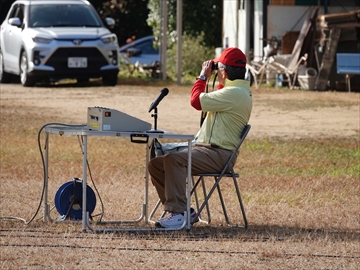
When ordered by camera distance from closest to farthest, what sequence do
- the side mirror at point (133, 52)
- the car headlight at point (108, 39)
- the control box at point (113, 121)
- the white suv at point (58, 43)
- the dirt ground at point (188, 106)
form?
the control box at point (113, 121)
the dirt ground at point (188, 106)
the white suv at point (58, 43)
the car headlight at point (108, 39)
the side mirror at point (133, 52)

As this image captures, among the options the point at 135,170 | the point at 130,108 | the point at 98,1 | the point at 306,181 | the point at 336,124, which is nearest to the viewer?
the point at 306,181

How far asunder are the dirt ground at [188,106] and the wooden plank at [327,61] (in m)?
0.76

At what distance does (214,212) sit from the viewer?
8.23 metres

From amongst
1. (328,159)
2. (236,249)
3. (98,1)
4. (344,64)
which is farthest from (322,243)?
(98,1)

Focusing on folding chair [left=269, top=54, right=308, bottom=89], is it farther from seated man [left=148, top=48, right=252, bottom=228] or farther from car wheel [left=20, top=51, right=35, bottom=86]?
seated man [left=148, top=48, right=252, bottom=228]

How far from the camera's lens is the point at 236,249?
→ 6477mm

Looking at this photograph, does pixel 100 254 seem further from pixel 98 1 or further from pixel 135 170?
pixel 98 1

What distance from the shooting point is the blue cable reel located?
7500mm

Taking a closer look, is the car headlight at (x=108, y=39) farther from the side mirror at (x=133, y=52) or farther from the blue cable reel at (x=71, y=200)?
the blue cable reel at (x=71, y=200)

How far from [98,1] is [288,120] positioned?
20.1 metres

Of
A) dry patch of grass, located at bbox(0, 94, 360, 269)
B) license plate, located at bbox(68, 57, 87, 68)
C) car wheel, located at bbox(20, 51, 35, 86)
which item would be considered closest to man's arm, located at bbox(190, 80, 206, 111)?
dry patch of grass, located at bbox(0, 94, 360, 269)

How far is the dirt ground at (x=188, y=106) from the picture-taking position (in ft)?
48.8

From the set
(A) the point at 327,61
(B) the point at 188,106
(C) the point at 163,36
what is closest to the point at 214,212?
(B) the point at 188,106

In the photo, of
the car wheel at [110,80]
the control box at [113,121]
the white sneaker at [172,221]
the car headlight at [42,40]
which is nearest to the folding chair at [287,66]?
the car wheel at [110,80]
